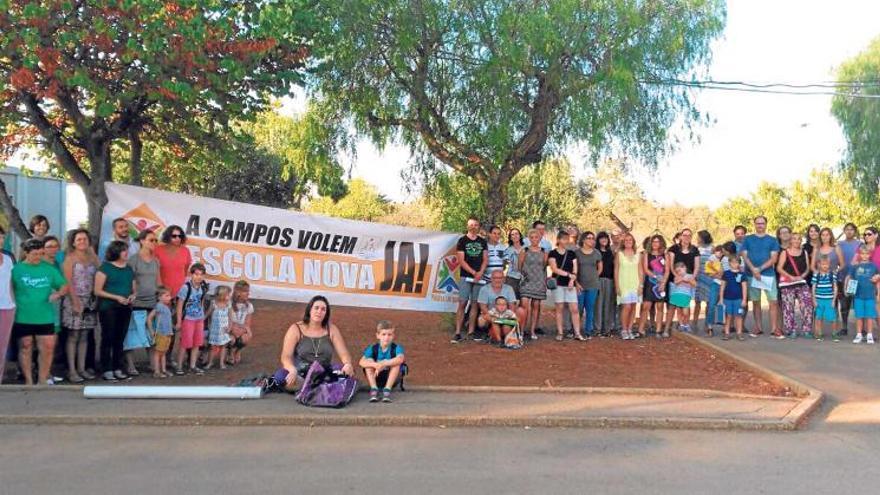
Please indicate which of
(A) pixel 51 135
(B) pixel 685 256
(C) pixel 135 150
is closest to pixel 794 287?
(B) pixel 685 256

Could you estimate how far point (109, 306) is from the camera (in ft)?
27.8

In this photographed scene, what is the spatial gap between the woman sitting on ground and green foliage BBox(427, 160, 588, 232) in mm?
5901

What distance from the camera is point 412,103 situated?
12.5 meters

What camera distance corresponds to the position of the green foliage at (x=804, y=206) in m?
36.0

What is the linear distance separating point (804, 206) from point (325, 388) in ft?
121

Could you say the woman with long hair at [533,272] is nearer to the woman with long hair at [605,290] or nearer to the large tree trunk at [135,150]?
the woman with long hair at [605,290]

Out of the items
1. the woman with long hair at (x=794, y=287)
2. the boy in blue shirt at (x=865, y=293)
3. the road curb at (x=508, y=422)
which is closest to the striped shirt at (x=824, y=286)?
the woman with long hair at (x=794, y=287)

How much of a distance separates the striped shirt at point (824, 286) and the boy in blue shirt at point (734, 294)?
1.14m

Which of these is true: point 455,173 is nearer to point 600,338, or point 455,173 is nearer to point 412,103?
point 412,103

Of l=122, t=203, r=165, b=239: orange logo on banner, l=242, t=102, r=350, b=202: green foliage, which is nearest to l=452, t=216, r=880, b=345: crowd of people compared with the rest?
l=242, t=102, r=350, b=202: green foliage

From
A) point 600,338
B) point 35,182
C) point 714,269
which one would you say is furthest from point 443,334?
point 35,182

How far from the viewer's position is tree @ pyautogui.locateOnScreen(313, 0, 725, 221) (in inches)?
449

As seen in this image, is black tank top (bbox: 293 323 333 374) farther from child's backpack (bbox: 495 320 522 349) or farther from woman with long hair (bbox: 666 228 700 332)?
woman with long hair (bbox: 666 228 700 332)

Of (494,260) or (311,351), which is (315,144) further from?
(311,351)
